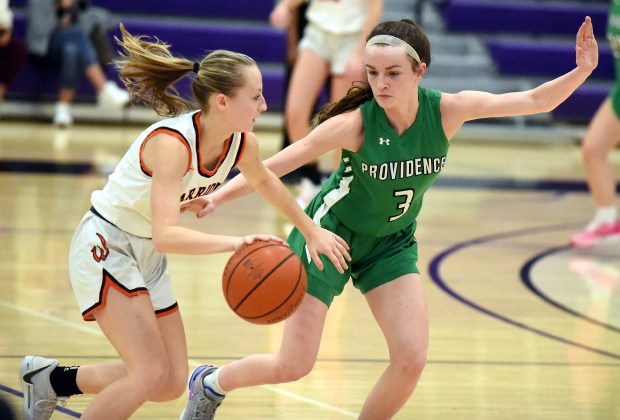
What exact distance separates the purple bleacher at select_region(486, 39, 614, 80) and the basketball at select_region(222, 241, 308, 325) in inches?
436

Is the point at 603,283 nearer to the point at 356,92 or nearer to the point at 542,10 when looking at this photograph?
the point at 356,92

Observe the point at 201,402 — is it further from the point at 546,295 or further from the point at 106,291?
the point at 546,295

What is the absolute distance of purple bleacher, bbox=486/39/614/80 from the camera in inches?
549

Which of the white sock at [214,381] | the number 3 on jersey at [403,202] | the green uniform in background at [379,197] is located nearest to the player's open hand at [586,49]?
the green uniform in background at [379,197]

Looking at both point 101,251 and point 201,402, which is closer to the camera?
point 101,251

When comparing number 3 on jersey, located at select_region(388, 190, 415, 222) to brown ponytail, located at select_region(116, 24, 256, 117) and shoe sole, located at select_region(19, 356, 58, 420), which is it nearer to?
brown ponytail, located at select_region(116, 24, 256, 117)

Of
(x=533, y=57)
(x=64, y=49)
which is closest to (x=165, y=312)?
(x=64, y=49)

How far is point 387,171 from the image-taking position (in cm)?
375

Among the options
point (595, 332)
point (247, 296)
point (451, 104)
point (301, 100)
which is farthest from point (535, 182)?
point (247, 296)

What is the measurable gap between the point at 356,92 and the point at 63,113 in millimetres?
8880

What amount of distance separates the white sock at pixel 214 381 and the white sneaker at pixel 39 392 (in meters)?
0.52

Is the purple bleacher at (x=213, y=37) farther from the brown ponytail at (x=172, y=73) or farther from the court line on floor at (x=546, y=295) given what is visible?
the brown ponytail at (x=172, y=73)

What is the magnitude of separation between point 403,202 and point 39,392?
4.66ft

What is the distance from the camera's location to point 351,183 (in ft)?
12.7
